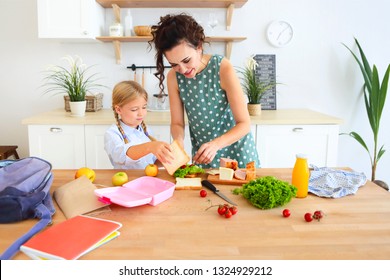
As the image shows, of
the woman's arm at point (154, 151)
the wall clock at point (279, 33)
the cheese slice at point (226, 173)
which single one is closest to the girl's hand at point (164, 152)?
the woman's arm at point (154, 151)

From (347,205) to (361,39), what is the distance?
8.75 feet

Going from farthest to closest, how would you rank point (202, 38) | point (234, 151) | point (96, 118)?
1. point (96, 118)
2. point (234, 151)
3. point (202, 38)

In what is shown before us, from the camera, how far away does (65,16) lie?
294 cm

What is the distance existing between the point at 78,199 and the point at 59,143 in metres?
1.76

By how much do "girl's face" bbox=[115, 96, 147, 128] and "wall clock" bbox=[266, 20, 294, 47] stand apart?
6.27ft

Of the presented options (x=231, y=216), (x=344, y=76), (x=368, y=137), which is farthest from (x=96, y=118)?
(x=368, y=137)

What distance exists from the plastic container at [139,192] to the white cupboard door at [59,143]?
5.15 ft

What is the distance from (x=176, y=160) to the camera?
1553mm

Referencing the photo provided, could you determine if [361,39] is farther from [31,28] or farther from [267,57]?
[31,28]

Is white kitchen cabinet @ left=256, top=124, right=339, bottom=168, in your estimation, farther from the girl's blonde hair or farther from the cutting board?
the cutting board

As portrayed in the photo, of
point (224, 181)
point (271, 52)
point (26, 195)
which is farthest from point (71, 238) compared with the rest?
point (271, 52)

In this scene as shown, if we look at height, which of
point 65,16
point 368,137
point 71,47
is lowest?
point 368,137

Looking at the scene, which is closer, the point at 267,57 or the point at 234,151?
the point at 234,151

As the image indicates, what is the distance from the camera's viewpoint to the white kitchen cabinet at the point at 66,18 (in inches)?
115
